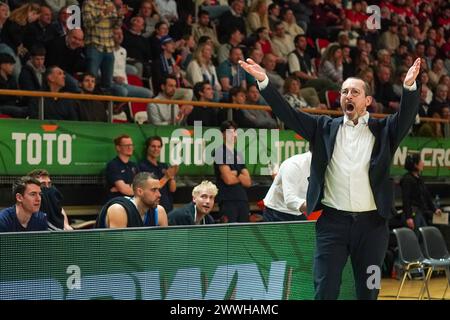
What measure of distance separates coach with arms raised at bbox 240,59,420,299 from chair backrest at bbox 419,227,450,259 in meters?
5.92

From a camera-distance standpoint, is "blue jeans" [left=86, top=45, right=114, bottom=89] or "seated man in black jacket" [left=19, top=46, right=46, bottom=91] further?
"blue jeans" [left=86, top=45, right=114, bottom=89]

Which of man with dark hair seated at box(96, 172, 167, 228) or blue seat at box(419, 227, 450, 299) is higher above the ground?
man with dark hair seated at box(96, 172, 167, 228)

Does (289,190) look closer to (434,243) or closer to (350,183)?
(350,183)

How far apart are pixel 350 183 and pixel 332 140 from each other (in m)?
0.28

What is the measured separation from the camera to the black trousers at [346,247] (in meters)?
5.61

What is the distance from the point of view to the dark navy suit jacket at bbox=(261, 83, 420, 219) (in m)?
5.59

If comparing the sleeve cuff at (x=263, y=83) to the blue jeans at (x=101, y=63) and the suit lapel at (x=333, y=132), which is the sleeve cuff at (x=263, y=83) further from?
the blue jeans at (x=101, y=63)

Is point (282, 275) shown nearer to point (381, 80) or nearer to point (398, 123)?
point (398, 123)

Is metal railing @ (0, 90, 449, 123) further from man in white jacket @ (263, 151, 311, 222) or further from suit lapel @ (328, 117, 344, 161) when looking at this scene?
suit lapel @ (328, 117, 344, 161)

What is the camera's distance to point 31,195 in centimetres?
794

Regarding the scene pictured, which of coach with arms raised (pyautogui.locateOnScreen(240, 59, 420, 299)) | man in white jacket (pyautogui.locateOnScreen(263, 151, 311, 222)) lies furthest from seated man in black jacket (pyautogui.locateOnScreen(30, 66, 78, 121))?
coach with arms raised (pyautogui.locateOnScreen(240, 59, 420, 299))

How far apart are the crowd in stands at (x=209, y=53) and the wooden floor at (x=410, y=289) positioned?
2.66m

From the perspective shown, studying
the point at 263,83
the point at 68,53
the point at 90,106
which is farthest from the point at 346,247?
the point at 68,53
